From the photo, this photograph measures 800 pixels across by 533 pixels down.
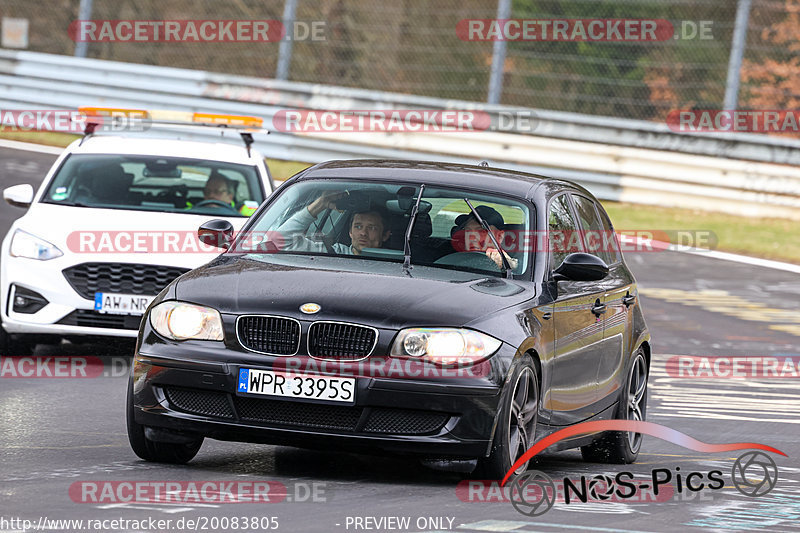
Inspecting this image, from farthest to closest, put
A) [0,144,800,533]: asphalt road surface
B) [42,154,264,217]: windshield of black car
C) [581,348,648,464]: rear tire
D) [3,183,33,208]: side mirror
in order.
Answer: [42,154,264,217]: windshield of black car → [3,183,33,208]: side mirror → [581,348,648,464]: rear tire → [0,144,800,533]: asphalt road surface

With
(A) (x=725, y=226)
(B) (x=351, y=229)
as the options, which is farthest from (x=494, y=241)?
(A) (x=725, y=226)

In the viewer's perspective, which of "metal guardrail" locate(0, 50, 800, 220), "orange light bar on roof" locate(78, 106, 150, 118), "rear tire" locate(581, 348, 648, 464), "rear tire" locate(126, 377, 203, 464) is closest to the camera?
"rear tire" locate(126, 377, 203, 464)

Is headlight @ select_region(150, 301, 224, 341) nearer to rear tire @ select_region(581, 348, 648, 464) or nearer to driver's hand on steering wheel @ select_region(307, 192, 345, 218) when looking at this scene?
driver's hand on steering wheel @ select_region(307, 192, 345, 218)

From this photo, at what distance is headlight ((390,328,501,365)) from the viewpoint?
22.8ft

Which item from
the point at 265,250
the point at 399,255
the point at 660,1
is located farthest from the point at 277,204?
the point at 660,1

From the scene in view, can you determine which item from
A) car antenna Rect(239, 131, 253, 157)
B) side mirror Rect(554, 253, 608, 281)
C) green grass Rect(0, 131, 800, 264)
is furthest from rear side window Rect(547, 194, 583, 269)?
green grass Rect(0, 131, 800, 264)

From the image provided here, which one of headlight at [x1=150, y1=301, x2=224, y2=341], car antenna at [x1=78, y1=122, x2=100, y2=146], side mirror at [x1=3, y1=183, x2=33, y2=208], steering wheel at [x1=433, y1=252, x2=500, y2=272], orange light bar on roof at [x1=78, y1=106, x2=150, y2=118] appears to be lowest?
headlight at [x1=150, y1=301, x2=224, y2=341]

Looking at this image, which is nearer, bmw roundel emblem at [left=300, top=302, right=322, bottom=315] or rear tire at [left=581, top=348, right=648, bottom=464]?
bmw roundel emblem at [left=300, top=302, right=322, bottom=315]

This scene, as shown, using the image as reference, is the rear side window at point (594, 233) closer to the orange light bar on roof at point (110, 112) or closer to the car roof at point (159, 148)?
the car roof at point (159, 148)

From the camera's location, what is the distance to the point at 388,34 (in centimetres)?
2680

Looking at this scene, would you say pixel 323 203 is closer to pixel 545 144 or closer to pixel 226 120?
pixel 226 120

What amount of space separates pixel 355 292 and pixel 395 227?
961 mm

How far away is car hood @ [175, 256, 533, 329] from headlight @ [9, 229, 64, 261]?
4277 millimetres

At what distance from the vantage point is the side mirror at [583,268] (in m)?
7.92
